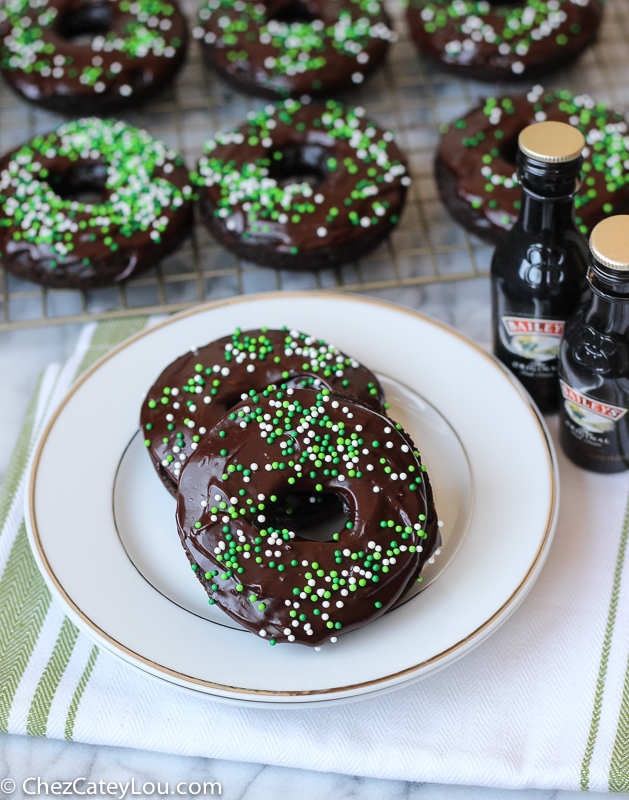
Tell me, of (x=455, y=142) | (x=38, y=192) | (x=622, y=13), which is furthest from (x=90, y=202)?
(x=622, y=13)

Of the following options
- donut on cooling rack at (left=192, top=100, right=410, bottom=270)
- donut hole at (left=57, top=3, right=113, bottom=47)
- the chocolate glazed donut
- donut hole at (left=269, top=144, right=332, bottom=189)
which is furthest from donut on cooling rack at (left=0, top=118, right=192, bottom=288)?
the chocolate glazed donut

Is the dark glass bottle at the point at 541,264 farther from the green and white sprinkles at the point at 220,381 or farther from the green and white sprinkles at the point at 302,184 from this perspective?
the green and white sprinkles at the point at 302,184

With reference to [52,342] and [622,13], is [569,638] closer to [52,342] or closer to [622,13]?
[52,342]

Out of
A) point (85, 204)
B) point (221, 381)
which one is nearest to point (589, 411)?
point (221, 381)

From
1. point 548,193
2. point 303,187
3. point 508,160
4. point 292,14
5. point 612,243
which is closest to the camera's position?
point 612,243

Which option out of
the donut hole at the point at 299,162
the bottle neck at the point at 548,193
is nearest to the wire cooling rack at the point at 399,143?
the donut hole at the point at 299,162

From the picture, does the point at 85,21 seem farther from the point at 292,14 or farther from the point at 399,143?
the point at 399,143
